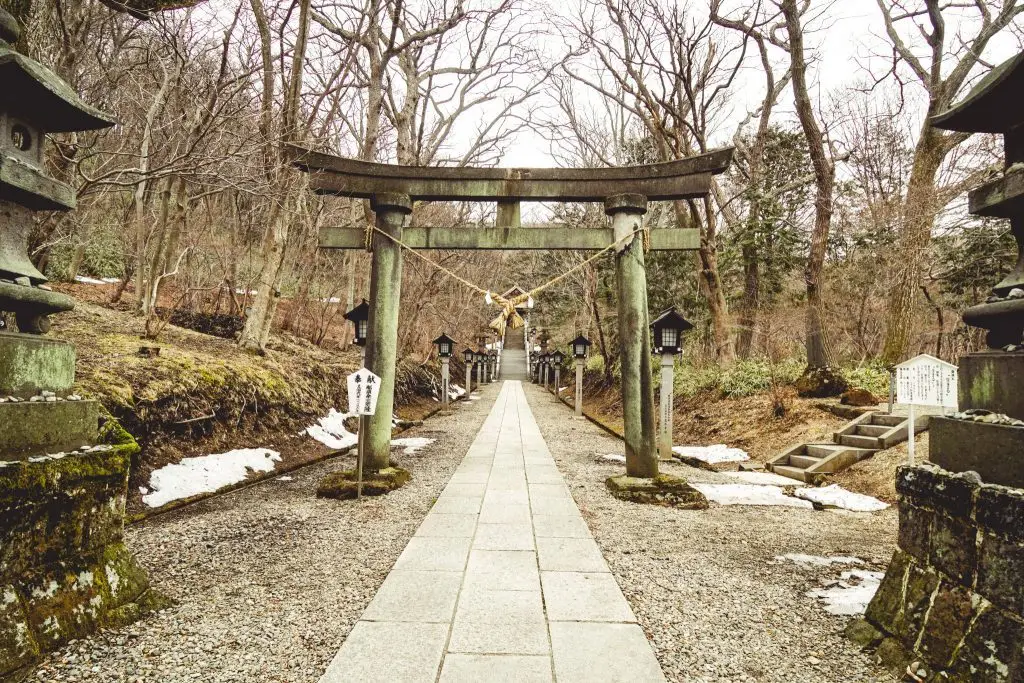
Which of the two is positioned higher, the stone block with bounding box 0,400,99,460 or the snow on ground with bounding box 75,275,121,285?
the snow on ground with bounding box 75,275,121,285

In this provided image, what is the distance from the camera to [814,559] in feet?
14.1

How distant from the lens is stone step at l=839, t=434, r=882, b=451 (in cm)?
794

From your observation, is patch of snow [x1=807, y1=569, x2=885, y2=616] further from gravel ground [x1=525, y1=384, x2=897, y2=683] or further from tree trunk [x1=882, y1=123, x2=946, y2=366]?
tree trunk [x1=882, y1=123, x2=946, y2=366]

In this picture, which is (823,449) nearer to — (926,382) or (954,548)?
(926,382)

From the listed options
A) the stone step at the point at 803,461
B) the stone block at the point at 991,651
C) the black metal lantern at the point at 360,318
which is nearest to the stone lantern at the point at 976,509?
the stone block at the point at 991,651

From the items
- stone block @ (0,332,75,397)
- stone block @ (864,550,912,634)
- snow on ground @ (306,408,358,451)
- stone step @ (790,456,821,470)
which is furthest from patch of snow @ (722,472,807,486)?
stone block @ (0,332,75,397)

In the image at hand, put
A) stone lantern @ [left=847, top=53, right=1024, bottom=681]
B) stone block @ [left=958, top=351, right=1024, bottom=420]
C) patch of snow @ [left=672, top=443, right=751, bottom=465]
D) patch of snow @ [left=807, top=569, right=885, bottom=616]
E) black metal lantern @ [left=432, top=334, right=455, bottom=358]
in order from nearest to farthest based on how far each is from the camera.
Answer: stone lantern @ [left=847, top=53, right=1024, bottom=681] < stone block @ [left=958, top=351, right=1024, bottom=420] < patch of snow @ [left=807, top=569, right=885, bottom=616] < patch of snow @ [left=672, top=443, right=751, bottom=465] < black metal lantern @ [left=432, top=334, right=455, bottom=358]

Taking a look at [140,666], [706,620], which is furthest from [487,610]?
[140,666]

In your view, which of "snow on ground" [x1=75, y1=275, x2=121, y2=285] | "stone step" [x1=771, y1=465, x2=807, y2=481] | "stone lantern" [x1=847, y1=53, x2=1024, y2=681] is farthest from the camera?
"snow on ground" [x1=75, y1=275, x2=121, y2=285]

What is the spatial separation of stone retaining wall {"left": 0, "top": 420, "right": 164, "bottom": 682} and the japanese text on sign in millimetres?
7692

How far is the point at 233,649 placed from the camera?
2.69m

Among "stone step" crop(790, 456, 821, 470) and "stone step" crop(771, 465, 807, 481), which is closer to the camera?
"stone step" crop(771, 465, 807, 481)

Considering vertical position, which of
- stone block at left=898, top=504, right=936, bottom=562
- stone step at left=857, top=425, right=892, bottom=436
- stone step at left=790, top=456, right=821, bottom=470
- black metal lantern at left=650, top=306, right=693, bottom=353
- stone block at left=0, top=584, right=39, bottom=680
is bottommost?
stone step at left=790, top=456, right=821, bottom=470

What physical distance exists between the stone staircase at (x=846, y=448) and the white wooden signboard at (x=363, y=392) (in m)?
6.41
